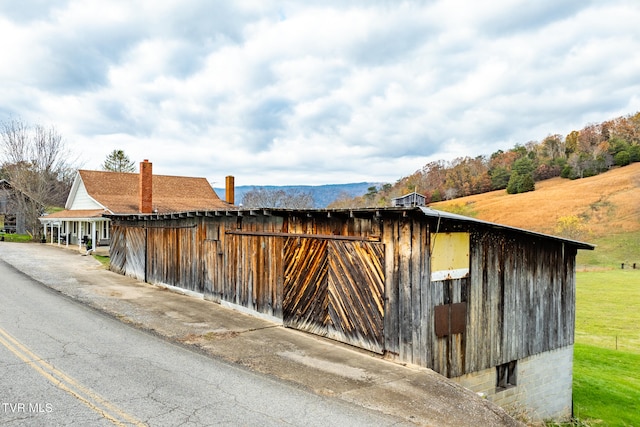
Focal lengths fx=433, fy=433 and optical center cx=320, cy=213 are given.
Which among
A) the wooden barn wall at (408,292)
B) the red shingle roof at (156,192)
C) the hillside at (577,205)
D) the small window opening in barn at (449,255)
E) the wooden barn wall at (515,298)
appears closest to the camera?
the wooden barn wall at (408,292)

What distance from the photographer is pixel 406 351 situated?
8.82 meters

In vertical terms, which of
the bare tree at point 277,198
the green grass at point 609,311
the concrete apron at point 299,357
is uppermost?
the bare tree at point 277,198

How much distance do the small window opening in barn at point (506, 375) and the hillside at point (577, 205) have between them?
50.6 metres

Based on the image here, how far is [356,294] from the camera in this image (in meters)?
9.77

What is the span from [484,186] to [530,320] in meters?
85.5

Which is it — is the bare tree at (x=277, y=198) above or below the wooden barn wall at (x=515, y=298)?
above

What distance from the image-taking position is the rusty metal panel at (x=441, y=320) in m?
8.78

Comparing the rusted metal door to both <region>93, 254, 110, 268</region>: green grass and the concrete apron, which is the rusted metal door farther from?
<region>93, 254, 110, 268</region>: green grass

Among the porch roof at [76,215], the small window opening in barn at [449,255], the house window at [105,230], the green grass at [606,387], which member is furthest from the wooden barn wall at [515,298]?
the house window at [105,230]

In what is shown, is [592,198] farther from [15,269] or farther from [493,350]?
[15,269]

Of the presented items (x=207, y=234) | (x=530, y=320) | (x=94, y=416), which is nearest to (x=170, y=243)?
(x=207, y=234)

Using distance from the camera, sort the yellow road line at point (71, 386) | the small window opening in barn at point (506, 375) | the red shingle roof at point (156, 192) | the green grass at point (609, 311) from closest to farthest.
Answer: the yellow road line at point (71, 386)
the small window opening in barn at point (506, 375)
the green grass at point (609, 311)
the red shingle roof at point (156, 192)

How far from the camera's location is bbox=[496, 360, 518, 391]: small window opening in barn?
1017cm

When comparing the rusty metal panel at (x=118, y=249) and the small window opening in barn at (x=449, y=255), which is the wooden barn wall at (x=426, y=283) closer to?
the small window opening in barn at (x=449, y=255)
